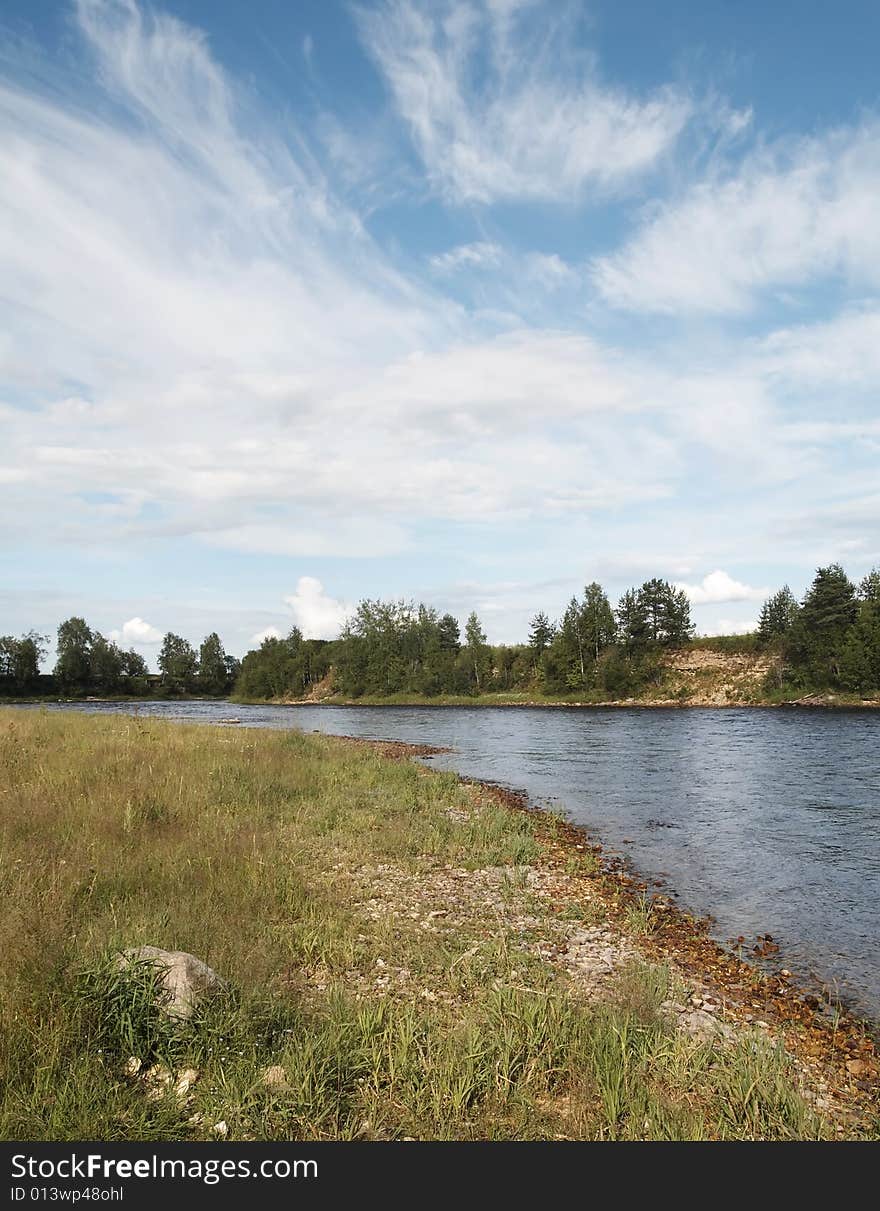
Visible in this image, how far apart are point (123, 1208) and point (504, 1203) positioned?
8.89ft

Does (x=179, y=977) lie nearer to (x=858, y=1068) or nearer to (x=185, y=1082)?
(x=185, y=1082)

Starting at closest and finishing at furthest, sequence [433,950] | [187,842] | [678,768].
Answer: [433,950] → [187,842] → [678,768]

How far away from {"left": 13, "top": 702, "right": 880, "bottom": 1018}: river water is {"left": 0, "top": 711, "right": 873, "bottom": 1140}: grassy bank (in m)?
2.89

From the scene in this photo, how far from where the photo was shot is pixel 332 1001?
7902mm

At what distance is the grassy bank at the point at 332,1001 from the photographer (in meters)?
5.86

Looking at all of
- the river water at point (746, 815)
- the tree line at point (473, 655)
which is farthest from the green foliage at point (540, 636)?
the river water at point (746, 815)

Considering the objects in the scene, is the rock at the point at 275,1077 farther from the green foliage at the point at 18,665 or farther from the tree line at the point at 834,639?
the green foliage at the point at 18,665

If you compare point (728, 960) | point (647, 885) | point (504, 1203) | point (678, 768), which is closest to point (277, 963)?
point (504, 1203)

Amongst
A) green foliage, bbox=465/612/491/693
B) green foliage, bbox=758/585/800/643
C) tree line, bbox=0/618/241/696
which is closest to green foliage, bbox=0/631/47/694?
tree line, bbox=0/618/241/696

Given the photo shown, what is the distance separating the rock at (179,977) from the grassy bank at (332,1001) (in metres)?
0.16

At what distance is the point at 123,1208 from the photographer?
4.75 metres

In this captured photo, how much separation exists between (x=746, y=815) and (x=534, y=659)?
4070 inches

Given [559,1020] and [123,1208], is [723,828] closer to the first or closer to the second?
[559,1020]

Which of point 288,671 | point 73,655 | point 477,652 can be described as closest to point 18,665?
point 73,655
